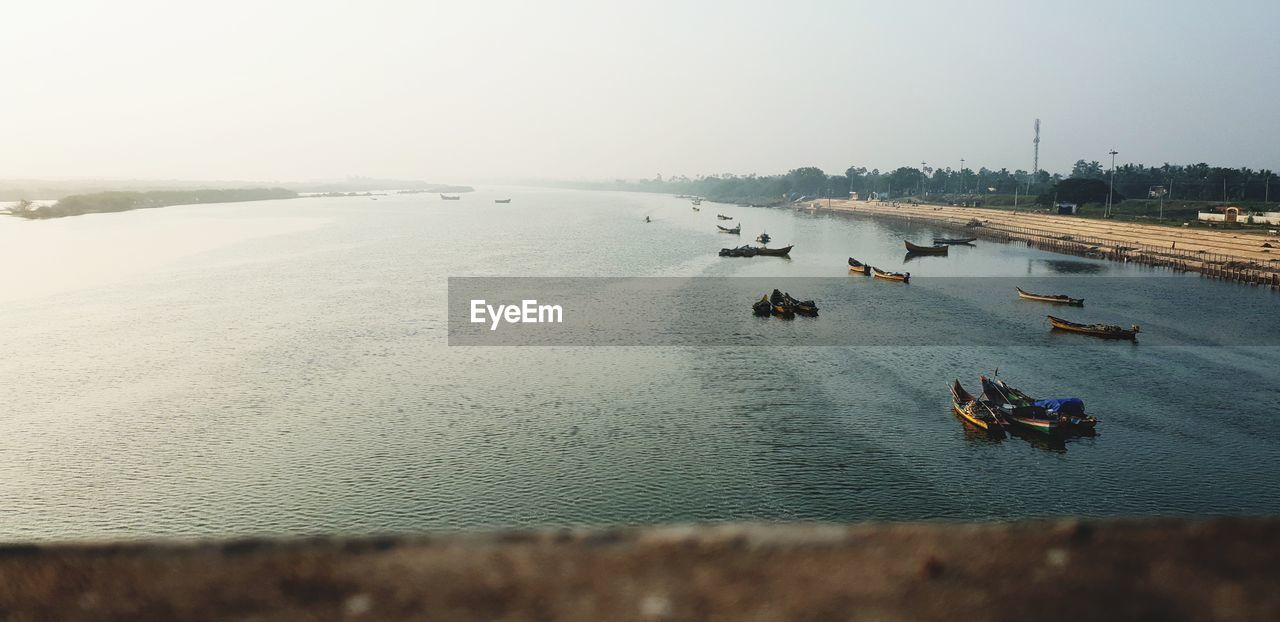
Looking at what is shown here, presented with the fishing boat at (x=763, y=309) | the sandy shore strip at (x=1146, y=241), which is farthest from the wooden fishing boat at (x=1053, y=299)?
the fishing boat at (x=763, y=309)

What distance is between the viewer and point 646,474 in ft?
81.3

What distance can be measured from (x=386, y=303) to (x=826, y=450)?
37923 mm

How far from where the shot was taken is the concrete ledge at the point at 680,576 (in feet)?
10.2

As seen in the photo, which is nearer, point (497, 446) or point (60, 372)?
point (497, 446)

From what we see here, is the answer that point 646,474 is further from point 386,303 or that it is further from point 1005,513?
point 386,303

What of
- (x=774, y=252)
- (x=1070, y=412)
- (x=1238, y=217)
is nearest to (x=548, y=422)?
(x=1070, y=412)

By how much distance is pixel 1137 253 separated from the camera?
85250 mm

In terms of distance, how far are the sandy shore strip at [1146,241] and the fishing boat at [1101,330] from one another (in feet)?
91.8

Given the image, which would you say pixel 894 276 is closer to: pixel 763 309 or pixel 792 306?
pixel 792 306

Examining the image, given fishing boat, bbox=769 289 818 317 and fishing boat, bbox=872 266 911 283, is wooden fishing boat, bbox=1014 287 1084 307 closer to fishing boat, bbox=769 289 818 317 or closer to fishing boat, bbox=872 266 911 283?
fishing boat, bbox=872 266 911 283

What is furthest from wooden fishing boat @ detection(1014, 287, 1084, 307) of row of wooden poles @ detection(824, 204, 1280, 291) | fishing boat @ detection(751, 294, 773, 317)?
fishing boat @ detection(751, 294, 773, 317)

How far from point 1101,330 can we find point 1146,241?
55.4m

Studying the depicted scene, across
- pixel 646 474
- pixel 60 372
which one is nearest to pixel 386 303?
pixel 60 372

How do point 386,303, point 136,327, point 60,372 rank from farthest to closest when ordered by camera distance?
point 386,303, point 136,327, point 60,372
